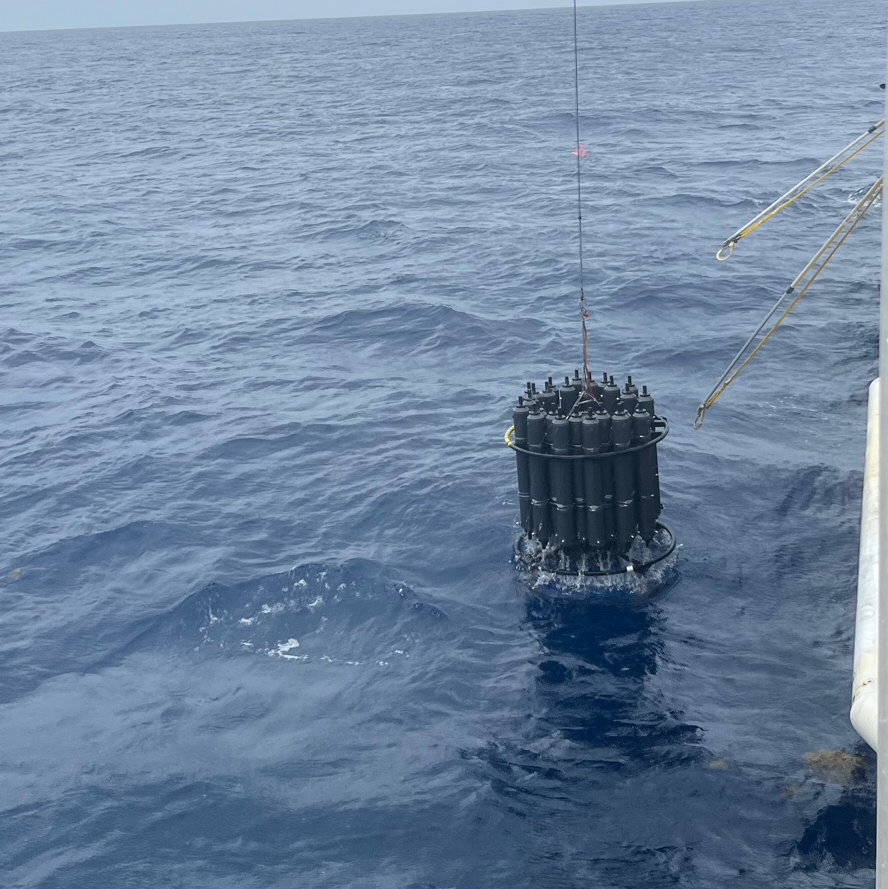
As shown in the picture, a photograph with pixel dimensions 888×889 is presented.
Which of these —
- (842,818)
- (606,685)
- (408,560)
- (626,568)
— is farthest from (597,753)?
(408,560)

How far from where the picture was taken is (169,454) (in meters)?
27.7

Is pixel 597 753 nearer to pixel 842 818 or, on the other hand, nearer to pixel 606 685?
pixel 606 685

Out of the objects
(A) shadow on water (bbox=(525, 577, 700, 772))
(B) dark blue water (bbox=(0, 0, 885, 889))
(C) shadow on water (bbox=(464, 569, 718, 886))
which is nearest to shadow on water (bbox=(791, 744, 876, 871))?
(B) dark blue water (bbox=(0, 0, 885, 889))

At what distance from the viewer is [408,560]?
73.3 ft

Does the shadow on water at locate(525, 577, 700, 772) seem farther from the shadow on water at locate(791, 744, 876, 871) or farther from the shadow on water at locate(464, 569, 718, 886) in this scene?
the shadow on water at locate(791, 744, 876, 871)

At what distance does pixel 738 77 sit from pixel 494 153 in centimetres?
3831

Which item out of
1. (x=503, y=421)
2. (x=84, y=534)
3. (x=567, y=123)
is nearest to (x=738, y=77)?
(x=567, y=123)

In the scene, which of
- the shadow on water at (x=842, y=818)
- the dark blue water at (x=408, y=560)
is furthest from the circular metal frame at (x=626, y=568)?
the shadow on water at (x=842, y=818)

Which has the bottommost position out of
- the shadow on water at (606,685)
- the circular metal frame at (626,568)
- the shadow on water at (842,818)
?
the shadow on water at (842,818)

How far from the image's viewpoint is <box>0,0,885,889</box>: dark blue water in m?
15.7

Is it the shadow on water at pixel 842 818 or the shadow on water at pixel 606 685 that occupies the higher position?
the shadow on water at pixel 606 685

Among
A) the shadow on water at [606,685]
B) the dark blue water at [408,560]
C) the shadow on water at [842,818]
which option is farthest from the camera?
the shadow on water at [606,685]

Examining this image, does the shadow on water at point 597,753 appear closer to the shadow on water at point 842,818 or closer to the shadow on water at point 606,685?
the shadow on water at point 606,685

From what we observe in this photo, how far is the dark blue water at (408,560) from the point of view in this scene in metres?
15.7
